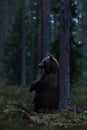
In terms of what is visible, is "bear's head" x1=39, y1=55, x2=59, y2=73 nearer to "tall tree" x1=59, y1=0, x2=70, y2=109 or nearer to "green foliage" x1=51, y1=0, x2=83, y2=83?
"tall tree" x1=59, y1=0, x2=70, y2=109

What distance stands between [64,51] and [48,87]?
1.21 meters

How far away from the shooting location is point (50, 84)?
48.0 ft

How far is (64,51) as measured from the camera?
14.3 metres

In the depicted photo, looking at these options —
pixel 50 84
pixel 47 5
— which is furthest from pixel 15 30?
pixel 50 84

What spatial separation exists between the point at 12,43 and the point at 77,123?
30.5m

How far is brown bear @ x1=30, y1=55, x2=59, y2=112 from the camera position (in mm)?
14586

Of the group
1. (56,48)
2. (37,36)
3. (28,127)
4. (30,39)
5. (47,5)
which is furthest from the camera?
(37,36)

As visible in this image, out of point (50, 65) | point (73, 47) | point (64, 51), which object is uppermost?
point (64, 51)

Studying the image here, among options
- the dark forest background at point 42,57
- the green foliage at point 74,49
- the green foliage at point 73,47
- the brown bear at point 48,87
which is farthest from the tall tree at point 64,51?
the green foliage at point 74,49

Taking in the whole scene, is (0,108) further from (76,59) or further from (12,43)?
(12,43)

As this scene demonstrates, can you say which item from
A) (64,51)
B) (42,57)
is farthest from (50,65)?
(42,57)

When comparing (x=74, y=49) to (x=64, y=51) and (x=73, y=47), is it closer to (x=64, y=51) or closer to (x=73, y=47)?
(x=73, y=47)

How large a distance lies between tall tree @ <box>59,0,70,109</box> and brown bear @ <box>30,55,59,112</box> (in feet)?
0.91

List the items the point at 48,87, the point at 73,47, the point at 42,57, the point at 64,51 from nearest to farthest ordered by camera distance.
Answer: the point at 64,51
the point at 48,87
the point at 73,47
the point at 42,57
